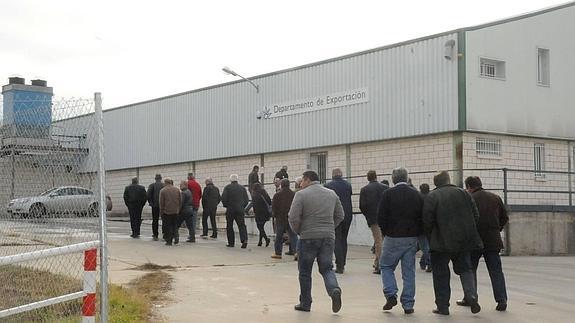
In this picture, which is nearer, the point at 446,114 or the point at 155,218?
the point at 155,218

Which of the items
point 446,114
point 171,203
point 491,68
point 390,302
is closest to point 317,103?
point 446,114

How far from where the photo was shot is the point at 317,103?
24.9 m

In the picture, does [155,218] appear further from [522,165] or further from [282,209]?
[522,165]

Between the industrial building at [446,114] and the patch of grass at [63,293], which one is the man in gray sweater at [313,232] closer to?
the patch of grass at [63,293]

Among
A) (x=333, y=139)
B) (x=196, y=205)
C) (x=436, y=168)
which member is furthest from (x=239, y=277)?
(x=333, y=139)

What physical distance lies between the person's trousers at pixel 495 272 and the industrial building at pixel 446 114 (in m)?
9.03

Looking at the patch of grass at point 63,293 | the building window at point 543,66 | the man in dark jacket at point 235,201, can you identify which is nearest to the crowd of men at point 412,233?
the patch of grass at point 63,293

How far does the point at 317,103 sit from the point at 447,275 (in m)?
16.2

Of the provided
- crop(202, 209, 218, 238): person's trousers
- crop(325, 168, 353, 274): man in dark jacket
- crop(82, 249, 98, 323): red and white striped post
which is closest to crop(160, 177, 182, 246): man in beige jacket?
crop(202, 209, 218, 238): person's trousers

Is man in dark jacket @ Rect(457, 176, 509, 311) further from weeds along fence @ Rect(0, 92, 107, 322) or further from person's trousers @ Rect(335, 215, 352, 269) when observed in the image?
weeds along fence @ Rect(0, 92, 107, 322)

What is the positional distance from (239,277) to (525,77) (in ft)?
Answer: 43.0

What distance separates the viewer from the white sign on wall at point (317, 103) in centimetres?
2353

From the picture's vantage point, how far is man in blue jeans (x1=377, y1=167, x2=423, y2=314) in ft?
30.1

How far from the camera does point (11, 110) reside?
25.2 feet
